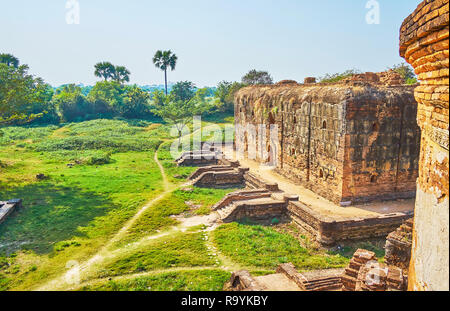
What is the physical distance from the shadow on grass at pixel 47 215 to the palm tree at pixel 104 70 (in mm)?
59015

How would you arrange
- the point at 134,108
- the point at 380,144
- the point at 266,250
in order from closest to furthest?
the point at 266,250, the point at 380,144, the point at 134,108

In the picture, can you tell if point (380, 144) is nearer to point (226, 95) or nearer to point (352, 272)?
point (352, 272)

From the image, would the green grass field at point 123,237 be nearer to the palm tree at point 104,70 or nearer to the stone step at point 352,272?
the stone step at point 352,272

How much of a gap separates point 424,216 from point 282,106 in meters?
13.9

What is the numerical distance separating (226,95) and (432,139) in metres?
45.9

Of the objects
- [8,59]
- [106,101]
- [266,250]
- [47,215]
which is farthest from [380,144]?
[8,59]

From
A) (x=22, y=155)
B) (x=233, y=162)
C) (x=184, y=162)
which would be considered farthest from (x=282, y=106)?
(x=22, y=155)

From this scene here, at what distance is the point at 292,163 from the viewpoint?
16.8 meters

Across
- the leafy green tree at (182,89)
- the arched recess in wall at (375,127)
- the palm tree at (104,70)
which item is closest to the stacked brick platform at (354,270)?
the arched recess in wall at (375,127)

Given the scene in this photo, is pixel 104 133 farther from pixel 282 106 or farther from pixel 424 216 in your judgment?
pixel 424 216

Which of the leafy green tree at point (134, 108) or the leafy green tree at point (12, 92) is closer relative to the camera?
the leafy green tree at point (12, 92)

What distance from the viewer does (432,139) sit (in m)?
3.90

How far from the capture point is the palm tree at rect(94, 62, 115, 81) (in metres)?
70.9

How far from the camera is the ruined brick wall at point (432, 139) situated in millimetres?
3369
